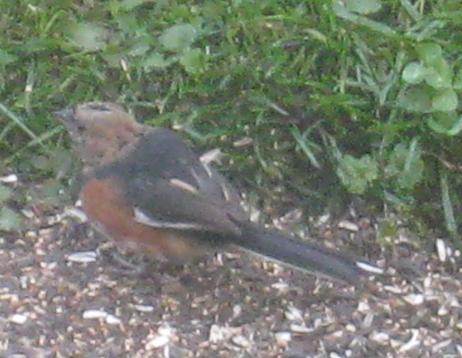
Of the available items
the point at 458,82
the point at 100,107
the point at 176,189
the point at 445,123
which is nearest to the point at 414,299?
the point at 445,123

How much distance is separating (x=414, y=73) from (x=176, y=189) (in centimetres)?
92

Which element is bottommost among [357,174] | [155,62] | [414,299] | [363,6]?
[414,299]

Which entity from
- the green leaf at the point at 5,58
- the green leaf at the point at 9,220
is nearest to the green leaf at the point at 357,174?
the green leaf at the point at 9,220

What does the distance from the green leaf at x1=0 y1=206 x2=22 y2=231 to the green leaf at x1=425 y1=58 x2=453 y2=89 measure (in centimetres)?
145

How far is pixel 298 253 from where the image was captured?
17.0 feet

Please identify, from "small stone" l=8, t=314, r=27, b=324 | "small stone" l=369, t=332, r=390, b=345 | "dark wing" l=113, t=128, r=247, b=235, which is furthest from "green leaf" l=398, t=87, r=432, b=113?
"small stone" l=8, t=314, r=27, b=324

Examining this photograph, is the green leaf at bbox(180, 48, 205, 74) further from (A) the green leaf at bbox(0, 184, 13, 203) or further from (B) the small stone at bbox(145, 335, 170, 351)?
(B) the small stone at bbox(145, 335, 170, 351)

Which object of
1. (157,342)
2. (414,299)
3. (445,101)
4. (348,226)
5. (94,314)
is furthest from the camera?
(348,226)

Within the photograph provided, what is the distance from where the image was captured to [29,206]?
18.7ft

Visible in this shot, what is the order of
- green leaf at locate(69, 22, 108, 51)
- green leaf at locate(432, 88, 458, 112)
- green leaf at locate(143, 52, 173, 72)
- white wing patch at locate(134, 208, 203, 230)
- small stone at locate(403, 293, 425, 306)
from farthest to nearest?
green leaf at locate(69, 22, 108, 51) → green leaf at locate(143, 52, 173, 72) → green leaf at locate(432, 88, 458, 112) → small stone at locate(403, 293, 425, 306) → white wing patch at locate(134, 208, 203, 230)

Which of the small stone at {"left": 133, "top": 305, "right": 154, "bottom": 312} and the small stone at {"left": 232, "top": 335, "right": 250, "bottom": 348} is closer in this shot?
the small stone at {"left": 232, "top": 335, "right": 250, "bottom": 348}

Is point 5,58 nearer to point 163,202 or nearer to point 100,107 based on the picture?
point 100,107

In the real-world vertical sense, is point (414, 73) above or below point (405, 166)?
above

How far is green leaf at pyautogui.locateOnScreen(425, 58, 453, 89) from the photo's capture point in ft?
18.2
